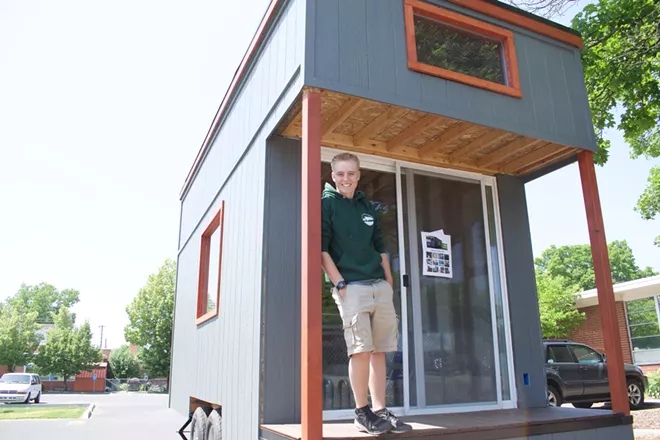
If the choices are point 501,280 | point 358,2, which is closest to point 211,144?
point 358,2

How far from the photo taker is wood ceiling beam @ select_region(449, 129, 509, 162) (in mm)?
3728

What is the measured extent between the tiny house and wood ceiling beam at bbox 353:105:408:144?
1 cm

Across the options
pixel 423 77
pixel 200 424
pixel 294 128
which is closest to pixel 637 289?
pixel 200 424

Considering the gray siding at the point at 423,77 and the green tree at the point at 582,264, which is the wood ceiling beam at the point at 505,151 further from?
the green tree at the point at 582,264

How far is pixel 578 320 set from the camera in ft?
54.9

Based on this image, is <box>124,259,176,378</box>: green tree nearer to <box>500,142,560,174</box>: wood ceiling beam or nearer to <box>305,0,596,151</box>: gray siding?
<box>500,142,560,174</box>: wood ceiling beam

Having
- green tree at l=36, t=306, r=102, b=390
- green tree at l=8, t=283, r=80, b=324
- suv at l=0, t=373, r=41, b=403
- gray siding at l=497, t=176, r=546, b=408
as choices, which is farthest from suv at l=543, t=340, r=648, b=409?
green tree at l=8, t=283, r=80, b=324

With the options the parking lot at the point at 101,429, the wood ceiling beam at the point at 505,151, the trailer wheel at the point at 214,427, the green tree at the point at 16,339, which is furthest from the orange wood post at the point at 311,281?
the green tree at the point at 16,339

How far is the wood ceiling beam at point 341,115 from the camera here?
10.6 feet

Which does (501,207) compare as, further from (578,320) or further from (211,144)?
(578,320)

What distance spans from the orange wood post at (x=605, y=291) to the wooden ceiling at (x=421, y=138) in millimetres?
400

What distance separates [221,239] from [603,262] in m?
3.44

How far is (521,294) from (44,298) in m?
65.1

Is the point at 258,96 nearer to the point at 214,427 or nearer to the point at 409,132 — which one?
the point at 409,132
